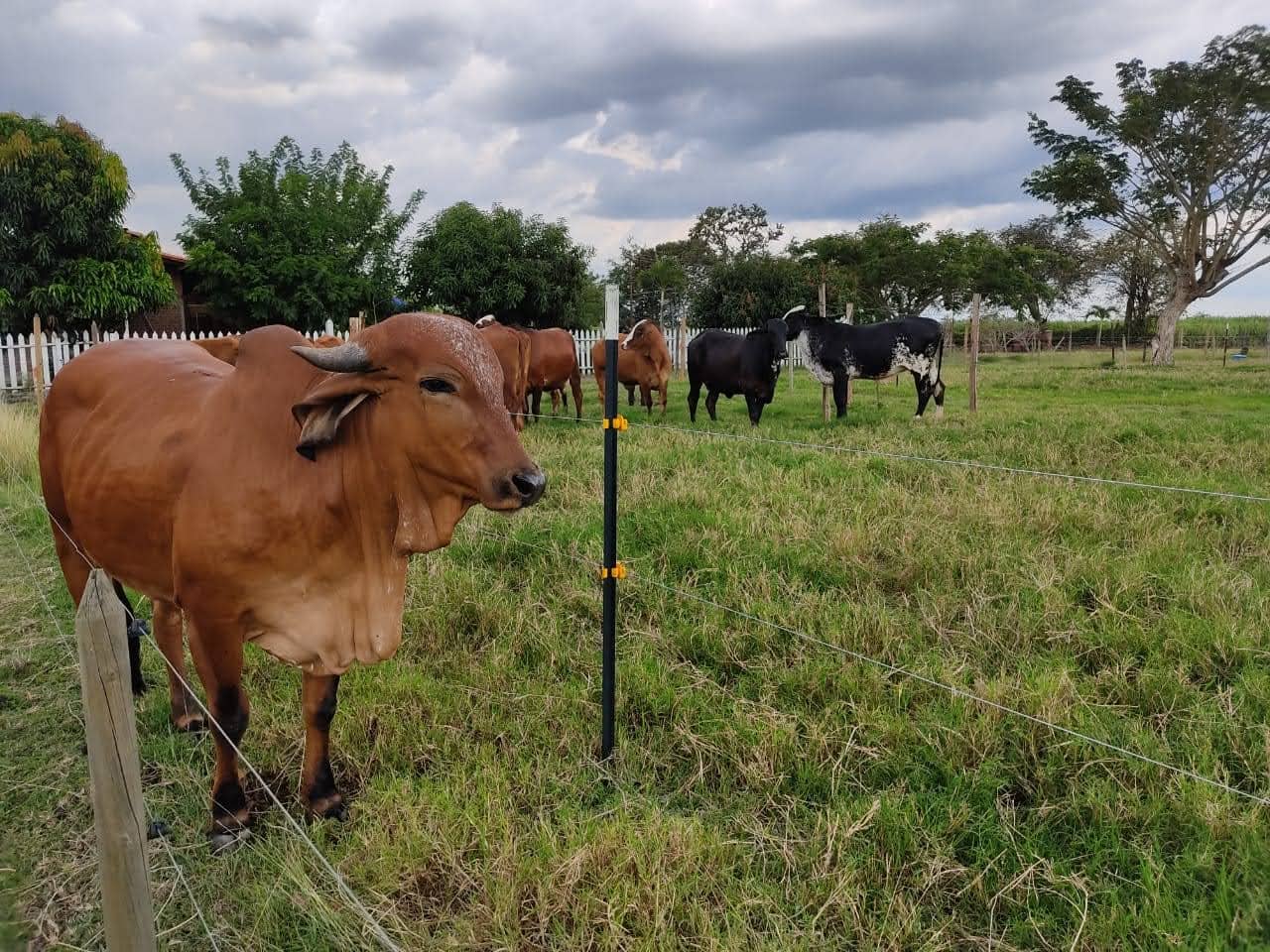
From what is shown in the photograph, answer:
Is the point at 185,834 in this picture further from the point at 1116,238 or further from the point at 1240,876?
the point at 1116,238

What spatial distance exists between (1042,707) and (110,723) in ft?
9.16

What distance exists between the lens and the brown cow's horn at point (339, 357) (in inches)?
78.6

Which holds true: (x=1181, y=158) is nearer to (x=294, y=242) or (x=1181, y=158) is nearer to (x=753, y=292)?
(x=753, y=292)

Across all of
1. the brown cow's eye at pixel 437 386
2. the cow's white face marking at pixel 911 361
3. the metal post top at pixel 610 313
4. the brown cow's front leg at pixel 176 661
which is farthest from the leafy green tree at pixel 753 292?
the brown cow's eye at pixel 437 386

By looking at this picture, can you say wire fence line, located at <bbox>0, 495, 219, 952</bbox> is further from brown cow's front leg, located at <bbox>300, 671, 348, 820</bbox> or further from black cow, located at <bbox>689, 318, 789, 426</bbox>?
black cow, located at <bbox>689, 318, 789, 426</bbox>

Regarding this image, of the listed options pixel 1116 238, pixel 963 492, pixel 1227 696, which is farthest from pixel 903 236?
pixel 1227 696

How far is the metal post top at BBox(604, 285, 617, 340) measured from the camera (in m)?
2.75

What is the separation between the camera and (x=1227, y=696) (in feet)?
9.57

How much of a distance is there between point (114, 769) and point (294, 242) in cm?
2204

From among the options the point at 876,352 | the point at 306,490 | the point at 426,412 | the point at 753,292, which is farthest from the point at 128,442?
the point at 753,292

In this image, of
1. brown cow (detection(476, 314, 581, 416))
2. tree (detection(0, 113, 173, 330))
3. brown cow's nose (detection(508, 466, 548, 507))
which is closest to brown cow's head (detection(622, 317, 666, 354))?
brown cow (detection(476, 314, 581, 416))

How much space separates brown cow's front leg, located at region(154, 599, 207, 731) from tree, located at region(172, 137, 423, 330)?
18.1 metres

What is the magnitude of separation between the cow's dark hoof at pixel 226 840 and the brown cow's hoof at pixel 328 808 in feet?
0.62

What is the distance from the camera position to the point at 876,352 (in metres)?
10.2
